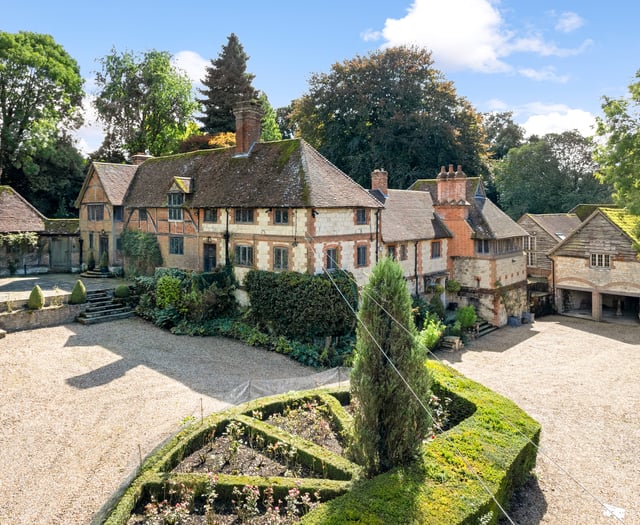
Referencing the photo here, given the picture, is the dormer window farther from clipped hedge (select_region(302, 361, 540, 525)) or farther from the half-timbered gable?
the half-timbered gable

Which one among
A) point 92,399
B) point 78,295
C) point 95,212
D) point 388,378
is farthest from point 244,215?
point 388,378

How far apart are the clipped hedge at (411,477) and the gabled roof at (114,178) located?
76.2 feet

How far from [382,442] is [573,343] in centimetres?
2055

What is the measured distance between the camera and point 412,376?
29.1ft

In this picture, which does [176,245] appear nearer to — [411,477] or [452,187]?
[452,187]

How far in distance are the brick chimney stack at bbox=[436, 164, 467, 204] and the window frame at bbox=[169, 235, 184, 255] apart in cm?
1644

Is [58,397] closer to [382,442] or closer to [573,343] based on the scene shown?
[382,442]

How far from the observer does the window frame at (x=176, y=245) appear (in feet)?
86.9

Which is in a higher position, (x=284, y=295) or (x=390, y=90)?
(x=390, y=90)

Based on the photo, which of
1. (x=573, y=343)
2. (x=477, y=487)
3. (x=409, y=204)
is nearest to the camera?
(x=477, y=487)

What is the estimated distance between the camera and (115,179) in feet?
104

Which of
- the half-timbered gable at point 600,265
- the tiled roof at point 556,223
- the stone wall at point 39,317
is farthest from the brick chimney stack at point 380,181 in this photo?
the stone wall at point 39,317

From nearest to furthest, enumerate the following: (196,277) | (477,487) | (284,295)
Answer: (477,487) < (284,295) < (196,277)

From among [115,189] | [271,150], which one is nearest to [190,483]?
[271,150]
